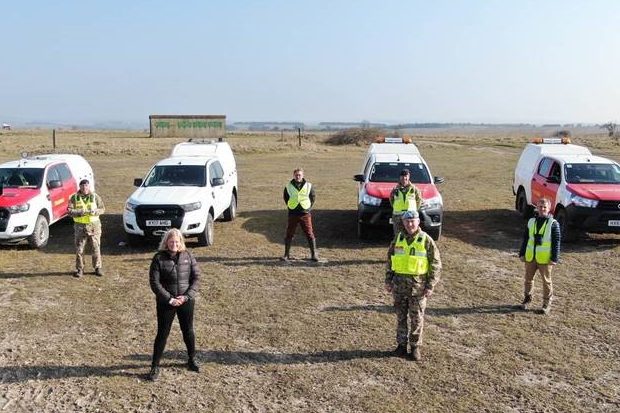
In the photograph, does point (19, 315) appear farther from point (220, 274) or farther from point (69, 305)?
point (220, 274)

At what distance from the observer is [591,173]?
42.0 feet

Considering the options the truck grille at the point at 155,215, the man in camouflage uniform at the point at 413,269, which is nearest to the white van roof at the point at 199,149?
the truck grille at the point at 155,215

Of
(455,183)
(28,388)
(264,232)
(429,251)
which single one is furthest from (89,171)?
(455,183)

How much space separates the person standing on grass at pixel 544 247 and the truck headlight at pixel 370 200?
4.08m

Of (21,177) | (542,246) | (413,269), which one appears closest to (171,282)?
(413,269)

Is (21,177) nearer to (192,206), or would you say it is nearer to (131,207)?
(131,207)

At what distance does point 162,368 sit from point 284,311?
7.29ft

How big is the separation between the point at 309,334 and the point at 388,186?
5862 millimetres

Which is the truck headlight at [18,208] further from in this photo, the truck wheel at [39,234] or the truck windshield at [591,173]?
the truck windshield at [591,173]

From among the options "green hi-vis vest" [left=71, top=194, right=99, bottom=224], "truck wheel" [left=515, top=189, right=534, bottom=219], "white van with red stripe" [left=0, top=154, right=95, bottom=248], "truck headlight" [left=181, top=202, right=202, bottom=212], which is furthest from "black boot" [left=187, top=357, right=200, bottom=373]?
"truck wheel" [left=515, top=189, right=534, bottom=219]

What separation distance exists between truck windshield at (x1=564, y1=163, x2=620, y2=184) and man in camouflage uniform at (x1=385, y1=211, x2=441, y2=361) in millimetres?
7719

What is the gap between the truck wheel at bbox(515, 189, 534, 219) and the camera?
14.5m

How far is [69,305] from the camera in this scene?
7980 mm

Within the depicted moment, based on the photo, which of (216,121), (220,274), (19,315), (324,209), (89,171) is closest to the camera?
(19,315)
